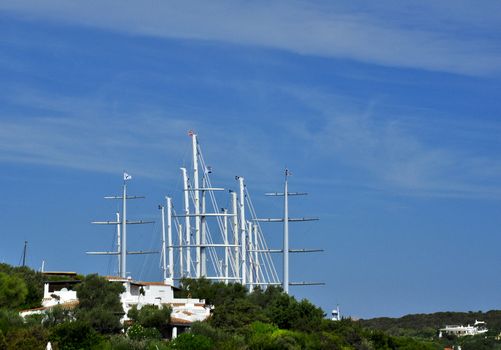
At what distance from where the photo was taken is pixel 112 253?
13338 cm

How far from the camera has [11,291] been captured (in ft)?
277

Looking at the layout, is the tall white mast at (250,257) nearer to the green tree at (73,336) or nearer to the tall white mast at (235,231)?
the tall white mast at (235,231)

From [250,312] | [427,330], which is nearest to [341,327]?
[250,312]

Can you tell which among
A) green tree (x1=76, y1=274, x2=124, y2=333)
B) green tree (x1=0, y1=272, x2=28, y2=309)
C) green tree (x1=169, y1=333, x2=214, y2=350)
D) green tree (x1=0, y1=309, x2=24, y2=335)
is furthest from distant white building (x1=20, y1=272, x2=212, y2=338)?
green tree (x1=169, y1=333, x2=214, y2=350)

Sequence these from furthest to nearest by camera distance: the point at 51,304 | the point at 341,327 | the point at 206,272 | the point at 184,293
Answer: the point at 206,272 < the point at 184,293 < the point at 341,327 < the point at 51,304

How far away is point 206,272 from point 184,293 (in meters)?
16.9

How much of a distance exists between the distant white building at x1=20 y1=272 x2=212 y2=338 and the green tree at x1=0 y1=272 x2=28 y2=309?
1.73m

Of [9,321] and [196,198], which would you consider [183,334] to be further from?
[196,198]

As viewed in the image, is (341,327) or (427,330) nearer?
(341,327)

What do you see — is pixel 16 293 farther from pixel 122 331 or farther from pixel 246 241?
pixel 246 241

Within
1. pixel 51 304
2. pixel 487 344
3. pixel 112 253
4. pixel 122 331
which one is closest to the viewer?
pixel 122 331

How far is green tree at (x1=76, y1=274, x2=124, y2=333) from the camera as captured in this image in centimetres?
7725

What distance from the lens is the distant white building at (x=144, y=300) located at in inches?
3231

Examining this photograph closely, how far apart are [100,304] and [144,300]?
11.0 m
